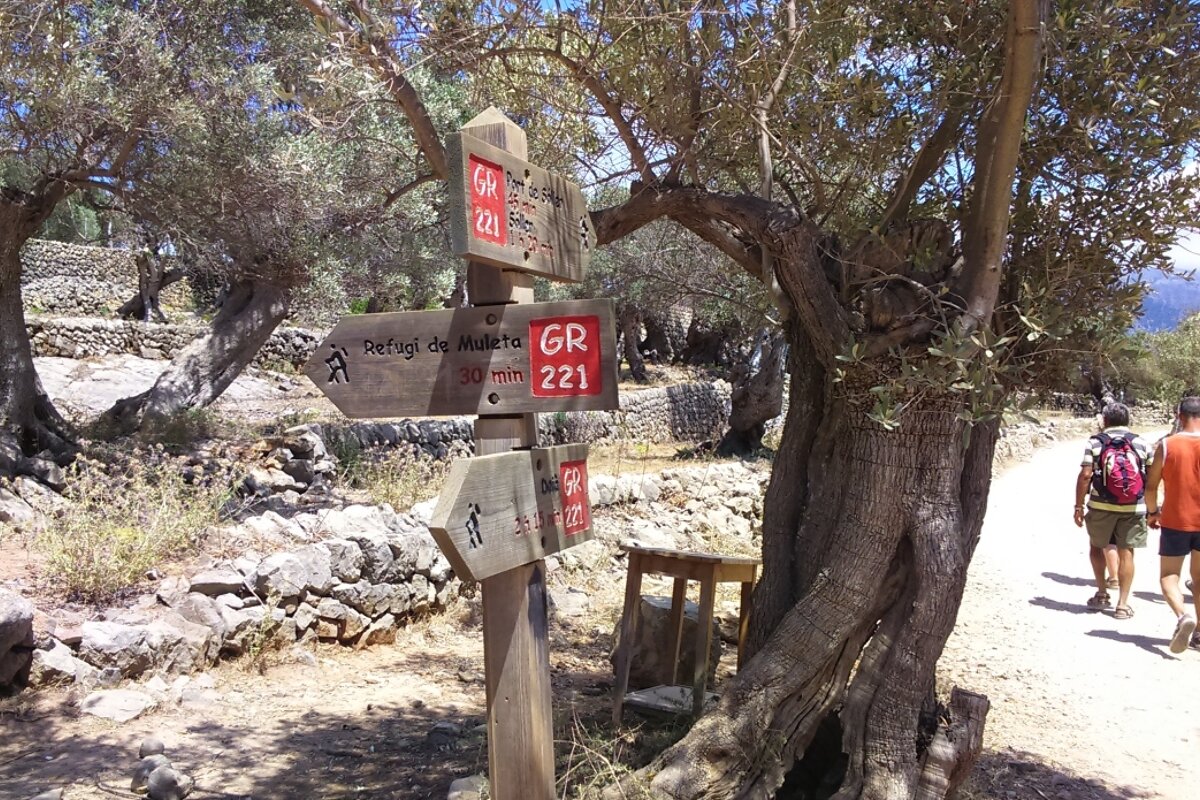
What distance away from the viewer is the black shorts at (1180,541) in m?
6.94

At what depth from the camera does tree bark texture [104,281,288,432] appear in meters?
10.9

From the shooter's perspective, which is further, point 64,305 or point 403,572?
point 64,305

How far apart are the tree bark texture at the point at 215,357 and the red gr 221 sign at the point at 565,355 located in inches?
341

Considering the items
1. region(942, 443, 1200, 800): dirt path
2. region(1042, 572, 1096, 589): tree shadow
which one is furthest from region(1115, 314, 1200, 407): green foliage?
region(942, 443, 1200, 800): dirt path

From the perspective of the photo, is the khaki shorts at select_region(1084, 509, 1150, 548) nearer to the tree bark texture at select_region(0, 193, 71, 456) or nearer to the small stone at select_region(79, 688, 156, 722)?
the small stone at select_region(79, 688, 156, 722)

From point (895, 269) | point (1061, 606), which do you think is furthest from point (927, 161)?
point (1061, 606)

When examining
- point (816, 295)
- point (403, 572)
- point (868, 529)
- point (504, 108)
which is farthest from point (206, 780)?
point (504, 108)

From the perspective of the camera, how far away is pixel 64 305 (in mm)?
22375

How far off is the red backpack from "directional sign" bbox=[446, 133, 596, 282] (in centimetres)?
647

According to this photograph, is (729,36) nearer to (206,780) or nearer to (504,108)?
(504,108)

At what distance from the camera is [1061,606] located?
838cm

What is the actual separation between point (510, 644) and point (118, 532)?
4101mm

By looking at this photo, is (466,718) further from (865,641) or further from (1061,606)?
(1061,606)

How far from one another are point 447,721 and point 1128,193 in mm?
4473
